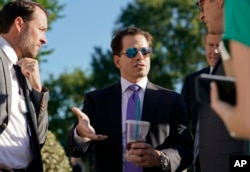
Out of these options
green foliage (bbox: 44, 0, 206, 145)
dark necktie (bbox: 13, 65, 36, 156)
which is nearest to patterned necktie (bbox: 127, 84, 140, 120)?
dark necktie (bbox: 13, 65, 36, 156)

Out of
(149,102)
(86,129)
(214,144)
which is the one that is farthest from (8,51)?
(214,144)

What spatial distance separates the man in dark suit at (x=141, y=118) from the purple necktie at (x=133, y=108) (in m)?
0.03

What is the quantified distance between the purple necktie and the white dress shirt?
0.75m

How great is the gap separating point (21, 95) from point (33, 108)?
0.39ft

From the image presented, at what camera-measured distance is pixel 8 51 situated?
4422 mm

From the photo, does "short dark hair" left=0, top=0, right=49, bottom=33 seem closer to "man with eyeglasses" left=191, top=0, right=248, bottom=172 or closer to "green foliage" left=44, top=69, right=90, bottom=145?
"man with eyeglasses" left=191, top=0, right=248, bottom=172

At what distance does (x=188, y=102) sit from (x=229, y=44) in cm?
315

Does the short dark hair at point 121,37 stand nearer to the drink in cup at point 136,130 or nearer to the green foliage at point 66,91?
the drink in cup at point 136,130

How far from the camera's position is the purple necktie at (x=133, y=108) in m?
4.61

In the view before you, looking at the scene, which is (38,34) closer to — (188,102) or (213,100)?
(188,102)

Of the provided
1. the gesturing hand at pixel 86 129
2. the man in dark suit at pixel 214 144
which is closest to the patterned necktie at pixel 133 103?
the gesturing hand at pixel 86 129

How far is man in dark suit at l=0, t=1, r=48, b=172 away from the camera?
416 centimetres

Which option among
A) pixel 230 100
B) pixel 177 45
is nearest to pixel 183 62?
pixel 177 45

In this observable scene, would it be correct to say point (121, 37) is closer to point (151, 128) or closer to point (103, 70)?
point (151, 128)
